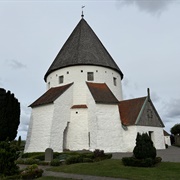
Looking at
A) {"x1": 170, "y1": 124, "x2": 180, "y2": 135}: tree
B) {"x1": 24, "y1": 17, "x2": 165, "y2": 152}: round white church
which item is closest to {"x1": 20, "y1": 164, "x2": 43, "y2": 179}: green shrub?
{"x1": 24, "y1": 17, "x2": 165, "y2": 152}: round white church

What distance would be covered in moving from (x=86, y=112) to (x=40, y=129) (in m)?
4.91

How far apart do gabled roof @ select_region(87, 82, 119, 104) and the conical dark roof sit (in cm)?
259

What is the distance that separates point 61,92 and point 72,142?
17.2 feet

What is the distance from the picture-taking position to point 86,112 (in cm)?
2284

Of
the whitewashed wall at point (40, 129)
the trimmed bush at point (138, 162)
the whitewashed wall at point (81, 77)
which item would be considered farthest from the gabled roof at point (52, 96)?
the trimmed bush at point (138, 162)

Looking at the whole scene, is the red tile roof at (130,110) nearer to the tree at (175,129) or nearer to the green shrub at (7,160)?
the green shrub at (7,160)

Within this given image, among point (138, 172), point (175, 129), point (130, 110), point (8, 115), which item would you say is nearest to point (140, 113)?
point (130, 110)

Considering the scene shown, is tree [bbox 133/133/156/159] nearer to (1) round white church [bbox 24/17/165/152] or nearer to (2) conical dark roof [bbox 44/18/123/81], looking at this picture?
(1) round white church [bbox 24/17/165/152]

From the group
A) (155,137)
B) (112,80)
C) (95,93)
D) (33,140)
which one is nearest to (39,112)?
(33,140)

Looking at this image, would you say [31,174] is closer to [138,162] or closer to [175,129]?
[138,162]

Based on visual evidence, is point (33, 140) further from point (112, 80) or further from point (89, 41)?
point (89, 41)

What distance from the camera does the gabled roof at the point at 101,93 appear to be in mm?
21989

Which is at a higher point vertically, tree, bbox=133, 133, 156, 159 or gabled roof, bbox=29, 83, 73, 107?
gabled roof, bbox=29, 83, 73, 107

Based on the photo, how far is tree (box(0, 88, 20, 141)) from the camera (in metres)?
19.8
